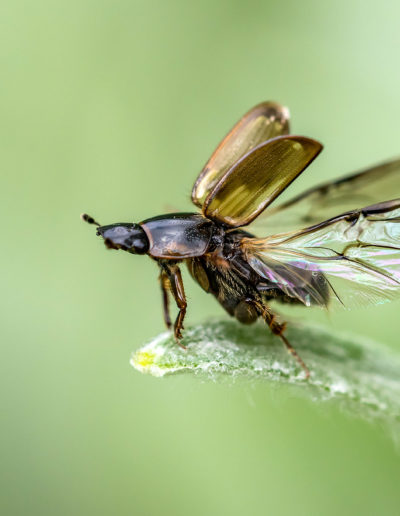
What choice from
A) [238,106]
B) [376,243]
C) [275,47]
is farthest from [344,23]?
[376,243]

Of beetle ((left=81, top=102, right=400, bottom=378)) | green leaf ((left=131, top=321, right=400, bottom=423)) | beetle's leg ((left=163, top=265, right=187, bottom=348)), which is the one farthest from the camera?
beetle's leg ((left=163, top=265, right=187, bottom=348))

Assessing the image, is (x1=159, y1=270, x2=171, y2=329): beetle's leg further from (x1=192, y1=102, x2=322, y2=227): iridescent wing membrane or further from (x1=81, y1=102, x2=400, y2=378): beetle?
(x1=192, y1=102, x2=322, y2=227): iridescent wing membrane

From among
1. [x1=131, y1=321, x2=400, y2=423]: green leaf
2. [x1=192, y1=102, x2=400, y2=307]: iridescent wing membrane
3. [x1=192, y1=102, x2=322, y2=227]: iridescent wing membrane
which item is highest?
[x1=192, y1=102, x2=322, y2=227]: iridescent wing membrane

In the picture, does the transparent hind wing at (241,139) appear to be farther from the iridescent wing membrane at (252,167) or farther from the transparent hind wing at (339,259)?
the transparent hind wing at (339,259)

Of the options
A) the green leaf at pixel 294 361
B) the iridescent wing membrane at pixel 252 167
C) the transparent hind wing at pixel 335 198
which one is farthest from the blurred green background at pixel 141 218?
the iridescent wing membrane at pixel 252 167

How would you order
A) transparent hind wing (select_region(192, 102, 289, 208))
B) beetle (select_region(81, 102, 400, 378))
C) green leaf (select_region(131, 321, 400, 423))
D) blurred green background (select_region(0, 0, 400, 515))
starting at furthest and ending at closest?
1. blurred green background (select_region(0, 0, 400, 515))
2. transparent hind wing (select_region(192, 102, 289, 208))
3. beetle (select_region(81, 102, 400, 378))
4. green leaf (select_region(131, 321, 400, 423))

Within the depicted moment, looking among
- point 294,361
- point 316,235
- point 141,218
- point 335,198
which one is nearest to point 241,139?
point 335,198

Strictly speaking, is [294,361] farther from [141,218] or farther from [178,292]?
[141,218]

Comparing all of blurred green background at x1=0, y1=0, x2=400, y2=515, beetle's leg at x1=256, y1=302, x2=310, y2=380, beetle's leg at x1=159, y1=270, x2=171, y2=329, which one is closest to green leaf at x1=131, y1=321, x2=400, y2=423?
beetle's leg at x1=256, y1=302, x2=310, y2=380
